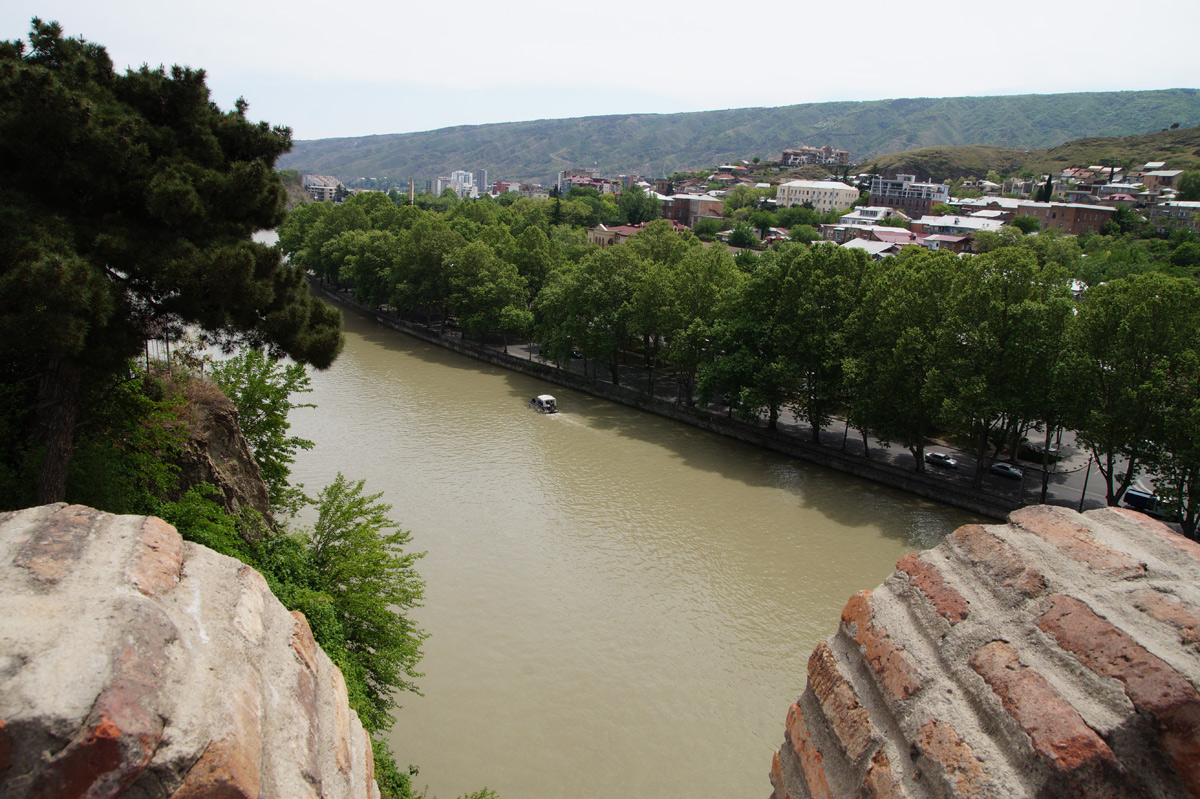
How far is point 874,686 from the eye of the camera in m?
5.38

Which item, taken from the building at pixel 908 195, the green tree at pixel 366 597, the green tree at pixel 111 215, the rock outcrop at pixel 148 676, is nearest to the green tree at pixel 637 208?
the building at pixel 908 195

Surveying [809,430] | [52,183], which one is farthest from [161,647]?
[809,430]

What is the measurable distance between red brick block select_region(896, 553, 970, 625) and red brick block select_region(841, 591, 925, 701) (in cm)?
40

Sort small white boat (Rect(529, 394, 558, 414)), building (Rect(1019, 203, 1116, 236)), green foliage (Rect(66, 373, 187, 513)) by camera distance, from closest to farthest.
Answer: green foliage (Rect(66, 373, 187, 513)) < small white boat (Rect(529, 394, 558, 414)) < building (Rect(1019, 203, 1116, 236))

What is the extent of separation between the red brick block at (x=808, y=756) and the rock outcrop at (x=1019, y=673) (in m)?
0.02

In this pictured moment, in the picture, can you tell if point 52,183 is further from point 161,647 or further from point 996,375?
point 996,375

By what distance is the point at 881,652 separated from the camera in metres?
5.39

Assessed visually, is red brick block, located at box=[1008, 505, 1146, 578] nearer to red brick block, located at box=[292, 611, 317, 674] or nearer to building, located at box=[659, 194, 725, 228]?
red brick block, located at box=[292, 611, 317, 674]

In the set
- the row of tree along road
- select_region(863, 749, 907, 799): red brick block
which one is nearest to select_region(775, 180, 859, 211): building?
the row of tree along road

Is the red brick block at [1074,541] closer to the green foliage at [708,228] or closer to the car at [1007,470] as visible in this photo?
the car at [1007,470]

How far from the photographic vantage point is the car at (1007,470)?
26531 mm

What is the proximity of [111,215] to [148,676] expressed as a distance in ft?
28.6

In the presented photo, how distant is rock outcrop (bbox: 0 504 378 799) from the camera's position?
144 inches

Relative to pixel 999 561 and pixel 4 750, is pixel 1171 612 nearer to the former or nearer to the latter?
pixel 999 561
